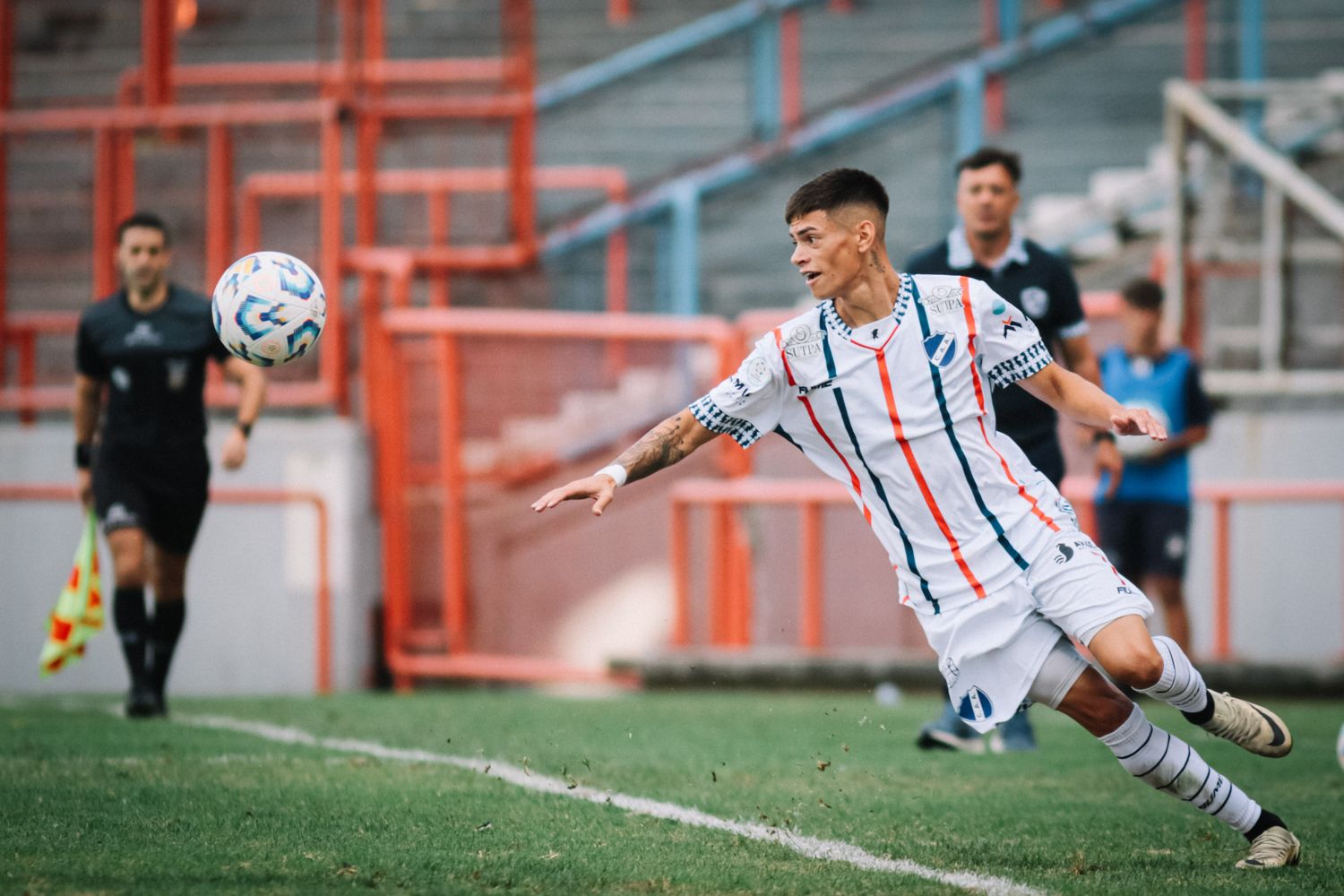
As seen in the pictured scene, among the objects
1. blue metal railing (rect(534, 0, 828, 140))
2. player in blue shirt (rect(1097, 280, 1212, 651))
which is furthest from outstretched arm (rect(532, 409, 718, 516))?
blue metal railing (rect(534, 0, 828, 140))

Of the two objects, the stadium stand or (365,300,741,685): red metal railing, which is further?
the stadium stand

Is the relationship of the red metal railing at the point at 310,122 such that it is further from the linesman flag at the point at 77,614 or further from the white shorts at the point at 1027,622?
the white shorts at the point at 1027,622

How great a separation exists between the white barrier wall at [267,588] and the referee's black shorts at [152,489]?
3208 mm

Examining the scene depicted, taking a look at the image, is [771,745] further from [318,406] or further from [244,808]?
[318,406]

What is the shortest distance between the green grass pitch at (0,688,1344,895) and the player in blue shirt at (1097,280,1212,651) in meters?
1.09

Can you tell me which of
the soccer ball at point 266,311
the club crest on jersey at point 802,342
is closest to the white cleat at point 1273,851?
the club crest on jersey at point 802,342

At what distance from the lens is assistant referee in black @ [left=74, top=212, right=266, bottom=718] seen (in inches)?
343

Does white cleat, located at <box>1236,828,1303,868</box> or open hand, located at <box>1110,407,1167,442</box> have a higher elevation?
open hand, located at <box>1110,407,1167,442</box>

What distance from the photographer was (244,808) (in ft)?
19.2

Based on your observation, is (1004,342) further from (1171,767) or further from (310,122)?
(310,122)

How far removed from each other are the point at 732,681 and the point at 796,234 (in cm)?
619

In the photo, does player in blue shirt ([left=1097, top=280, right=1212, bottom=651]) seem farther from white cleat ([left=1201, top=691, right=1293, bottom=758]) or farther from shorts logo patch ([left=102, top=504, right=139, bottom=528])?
shorts logo patch ([left=102, top=504, right=139, bottom=528])

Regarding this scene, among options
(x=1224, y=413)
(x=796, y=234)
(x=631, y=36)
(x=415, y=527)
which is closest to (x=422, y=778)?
(x=796, y=234)

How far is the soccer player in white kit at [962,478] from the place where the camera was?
507cm
